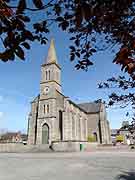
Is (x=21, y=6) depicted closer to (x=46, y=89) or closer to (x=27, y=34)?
(x=27, y=34)

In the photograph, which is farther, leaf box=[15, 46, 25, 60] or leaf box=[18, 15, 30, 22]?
leaf box=[18, 15, 30, 22]

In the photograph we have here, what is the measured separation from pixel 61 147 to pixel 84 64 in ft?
138

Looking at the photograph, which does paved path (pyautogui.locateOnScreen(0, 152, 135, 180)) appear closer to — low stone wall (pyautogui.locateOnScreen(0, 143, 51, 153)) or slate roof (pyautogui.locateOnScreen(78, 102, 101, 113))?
low stone wall (pyautogui.locateOnScreen(0, 143, 51, 153))

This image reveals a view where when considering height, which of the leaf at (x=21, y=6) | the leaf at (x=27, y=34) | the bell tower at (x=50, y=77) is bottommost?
the leaf at (x=27, y=34)

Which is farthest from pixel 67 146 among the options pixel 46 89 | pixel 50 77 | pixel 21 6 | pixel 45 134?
pixel 21 6

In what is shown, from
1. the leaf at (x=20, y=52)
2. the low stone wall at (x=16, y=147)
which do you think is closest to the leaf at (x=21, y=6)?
the leaf at (x=20, y=52)

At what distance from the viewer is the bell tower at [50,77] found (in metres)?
55.7

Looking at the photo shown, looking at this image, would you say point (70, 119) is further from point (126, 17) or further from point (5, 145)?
point (126, 17)

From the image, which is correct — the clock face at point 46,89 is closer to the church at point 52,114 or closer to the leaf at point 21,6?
the church at point 52,114

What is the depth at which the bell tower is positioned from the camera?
183 ft

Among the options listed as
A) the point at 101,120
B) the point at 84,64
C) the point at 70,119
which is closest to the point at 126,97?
the point at 84,64

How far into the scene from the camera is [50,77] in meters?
57.0

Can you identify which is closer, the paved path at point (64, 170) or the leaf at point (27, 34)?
the leaf at point (27, 34)

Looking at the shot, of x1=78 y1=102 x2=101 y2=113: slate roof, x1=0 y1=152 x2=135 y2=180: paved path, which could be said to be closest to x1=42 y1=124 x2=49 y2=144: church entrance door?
x1=78 y1=102 x2=101 y2=113: slate roof
